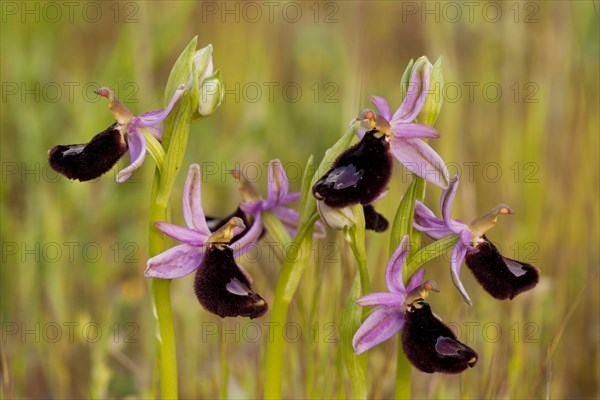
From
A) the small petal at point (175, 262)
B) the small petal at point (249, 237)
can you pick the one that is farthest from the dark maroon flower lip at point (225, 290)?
the small petal at point (249, 237)

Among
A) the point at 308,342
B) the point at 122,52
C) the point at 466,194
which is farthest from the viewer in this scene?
the point at 122,52

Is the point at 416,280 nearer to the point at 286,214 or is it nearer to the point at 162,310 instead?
the point at 286,214

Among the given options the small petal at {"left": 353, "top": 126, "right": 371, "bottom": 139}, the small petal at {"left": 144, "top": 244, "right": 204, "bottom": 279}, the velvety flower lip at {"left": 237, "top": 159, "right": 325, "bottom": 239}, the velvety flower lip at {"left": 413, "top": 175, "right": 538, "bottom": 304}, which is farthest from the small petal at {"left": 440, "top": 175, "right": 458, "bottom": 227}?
the small petal at {"left": 144, "top": 244, "right": 204, "bottom": 279}

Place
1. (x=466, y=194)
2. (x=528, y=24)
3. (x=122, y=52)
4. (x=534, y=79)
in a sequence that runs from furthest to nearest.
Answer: (x=528, y=24), (x=534, y=79), (x=122, y=52), (x=466, y=194)

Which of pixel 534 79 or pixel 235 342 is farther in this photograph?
pixel 534 79

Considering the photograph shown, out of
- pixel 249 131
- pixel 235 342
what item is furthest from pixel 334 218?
pixel 249 131

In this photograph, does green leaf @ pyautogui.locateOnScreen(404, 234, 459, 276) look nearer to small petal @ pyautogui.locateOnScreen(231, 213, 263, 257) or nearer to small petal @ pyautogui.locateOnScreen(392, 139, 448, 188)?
small petal @ pyautogui.locateOnScreen(392, 139, 448, 188)

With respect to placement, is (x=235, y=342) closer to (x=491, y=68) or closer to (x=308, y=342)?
(x=308, y=342)

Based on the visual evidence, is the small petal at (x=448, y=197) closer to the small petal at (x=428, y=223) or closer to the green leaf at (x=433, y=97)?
the small petal at (x=428, y=223)
